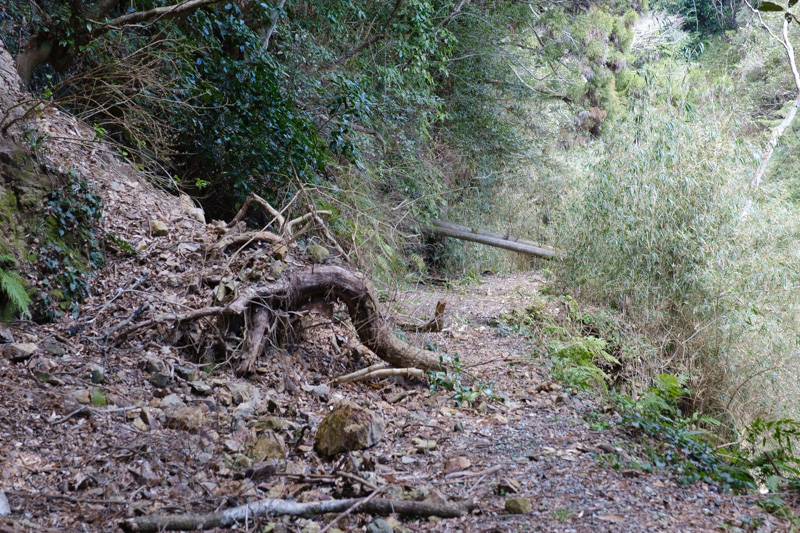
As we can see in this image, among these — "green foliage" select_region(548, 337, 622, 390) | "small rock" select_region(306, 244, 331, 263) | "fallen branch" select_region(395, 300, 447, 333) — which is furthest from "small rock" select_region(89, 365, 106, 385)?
"green foliage" select_region(548, 337, 622, 390)

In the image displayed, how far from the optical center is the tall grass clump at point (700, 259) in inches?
234

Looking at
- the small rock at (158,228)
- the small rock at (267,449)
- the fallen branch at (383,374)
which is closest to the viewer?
the small rock at (267,449)

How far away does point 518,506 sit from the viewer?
248 centimetres

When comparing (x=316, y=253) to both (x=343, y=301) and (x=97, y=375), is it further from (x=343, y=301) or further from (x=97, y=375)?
(x=97, y=375)

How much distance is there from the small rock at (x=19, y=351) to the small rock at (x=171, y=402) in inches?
30.8

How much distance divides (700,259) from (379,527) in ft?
18.0

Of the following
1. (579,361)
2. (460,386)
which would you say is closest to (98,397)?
(460,386)

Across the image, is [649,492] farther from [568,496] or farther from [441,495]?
[441,495]

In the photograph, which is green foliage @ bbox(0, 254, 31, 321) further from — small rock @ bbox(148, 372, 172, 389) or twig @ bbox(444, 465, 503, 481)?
twig @ bbox(444, 465, 503, 481)

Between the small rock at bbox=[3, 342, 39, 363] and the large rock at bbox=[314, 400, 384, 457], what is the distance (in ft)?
5.56

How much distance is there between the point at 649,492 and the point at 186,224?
4.14m

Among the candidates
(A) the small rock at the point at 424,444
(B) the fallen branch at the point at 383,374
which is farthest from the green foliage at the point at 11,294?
(A) the small rock at the point at 424,444

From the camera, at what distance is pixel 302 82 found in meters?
7.31

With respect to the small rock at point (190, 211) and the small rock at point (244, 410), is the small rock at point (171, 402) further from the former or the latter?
the small rock at point (190, 211)
